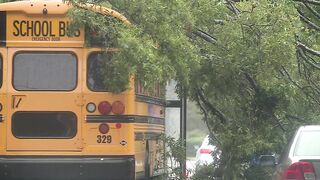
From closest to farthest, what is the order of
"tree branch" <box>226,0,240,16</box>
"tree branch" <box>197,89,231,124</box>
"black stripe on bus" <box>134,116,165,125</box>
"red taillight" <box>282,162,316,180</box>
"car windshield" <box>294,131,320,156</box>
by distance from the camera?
"red taillight" <box>282,162,316,180</box>, "car windshield" <box>294,131,320,156</box>, "black stripe on bus" <box>134,116,165,125</box>, "tree branch" <box>226,0,240,16</box>, "tree branch" <box>197,89,231,124</box>

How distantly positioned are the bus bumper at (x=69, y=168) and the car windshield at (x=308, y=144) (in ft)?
8.35

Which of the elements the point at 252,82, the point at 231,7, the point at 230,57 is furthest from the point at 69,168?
the point at 231,7

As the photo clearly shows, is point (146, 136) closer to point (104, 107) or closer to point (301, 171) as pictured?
point (104, 107)

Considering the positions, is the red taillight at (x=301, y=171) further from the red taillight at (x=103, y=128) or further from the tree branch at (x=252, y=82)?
the tree branch at (x=252, y=82)

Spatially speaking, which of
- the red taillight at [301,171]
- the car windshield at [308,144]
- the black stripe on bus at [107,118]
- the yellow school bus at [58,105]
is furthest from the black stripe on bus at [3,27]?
the red taillight at [301,171]

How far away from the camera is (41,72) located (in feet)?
30.3

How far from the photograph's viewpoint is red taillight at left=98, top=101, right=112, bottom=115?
9242 millimetres

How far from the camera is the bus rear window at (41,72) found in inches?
364

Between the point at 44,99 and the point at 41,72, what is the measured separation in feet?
1.23

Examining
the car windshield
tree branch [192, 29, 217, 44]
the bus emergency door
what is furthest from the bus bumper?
the car windshield

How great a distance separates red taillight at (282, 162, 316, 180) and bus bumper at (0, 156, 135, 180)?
8.89 feet

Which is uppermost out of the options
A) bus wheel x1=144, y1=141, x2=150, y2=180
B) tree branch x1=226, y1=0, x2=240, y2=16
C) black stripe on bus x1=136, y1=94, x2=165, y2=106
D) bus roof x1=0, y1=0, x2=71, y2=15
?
tree branch x1=226, y1=0, x2=240, y2=16

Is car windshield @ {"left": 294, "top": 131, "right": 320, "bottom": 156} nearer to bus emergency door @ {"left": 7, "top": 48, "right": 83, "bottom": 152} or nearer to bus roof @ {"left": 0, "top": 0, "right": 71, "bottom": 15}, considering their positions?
bus emergency door @ {"left": 7, "top": 48, "right": 83, "bottom": 152}

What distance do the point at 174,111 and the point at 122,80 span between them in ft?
23.3
